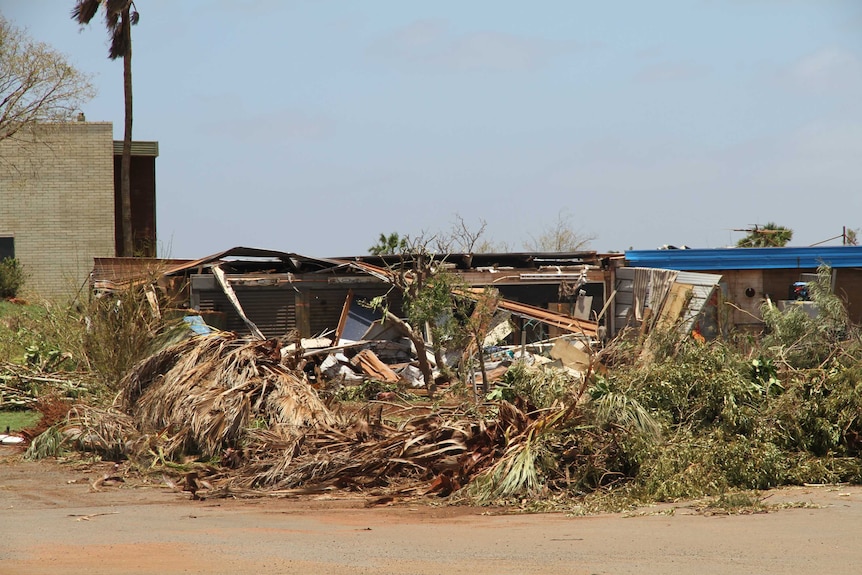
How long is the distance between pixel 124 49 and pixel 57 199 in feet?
18.7

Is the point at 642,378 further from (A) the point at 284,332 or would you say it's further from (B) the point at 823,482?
(A) the point at 284,332

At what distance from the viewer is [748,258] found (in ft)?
66.0

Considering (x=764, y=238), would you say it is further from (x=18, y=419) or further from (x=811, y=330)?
(x=18, y=419)

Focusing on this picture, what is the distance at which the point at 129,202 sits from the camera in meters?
31.8

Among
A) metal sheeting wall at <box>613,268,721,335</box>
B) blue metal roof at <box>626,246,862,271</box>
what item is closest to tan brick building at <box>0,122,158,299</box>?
metal sheeting wall at <box>613,268,721,335</box>

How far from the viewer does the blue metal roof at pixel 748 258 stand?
20.1 meters

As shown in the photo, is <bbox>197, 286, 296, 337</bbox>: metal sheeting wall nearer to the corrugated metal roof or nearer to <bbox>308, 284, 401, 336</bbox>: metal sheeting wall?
<bbox>308, 284, 401, 336</bbox>: metal sheeting wall

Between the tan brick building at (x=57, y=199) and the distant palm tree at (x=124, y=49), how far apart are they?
→ 2.74 feet

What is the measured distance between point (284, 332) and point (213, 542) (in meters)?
11.9

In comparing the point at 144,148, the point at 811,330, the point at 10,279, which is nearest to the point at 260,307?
the point at 811,330

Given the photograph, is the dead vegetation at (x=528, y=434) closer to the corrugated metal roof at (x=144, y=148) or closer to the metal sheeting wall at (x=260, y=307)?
the metal sheeting wall at (x=260, y=307)

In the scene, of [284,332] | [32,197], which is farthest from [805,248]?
[32,197]

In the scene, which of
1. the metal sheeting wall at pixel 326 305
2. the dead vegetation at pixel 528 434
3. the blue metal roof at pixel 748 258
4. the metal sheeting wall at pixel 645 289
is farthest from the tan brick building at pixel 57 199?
the dead vegetation at pixel 528 434

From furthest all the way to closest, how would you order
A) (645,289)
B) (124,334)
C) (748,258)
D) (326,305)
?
(748,258), (645,289), (326,305), (124,334)
